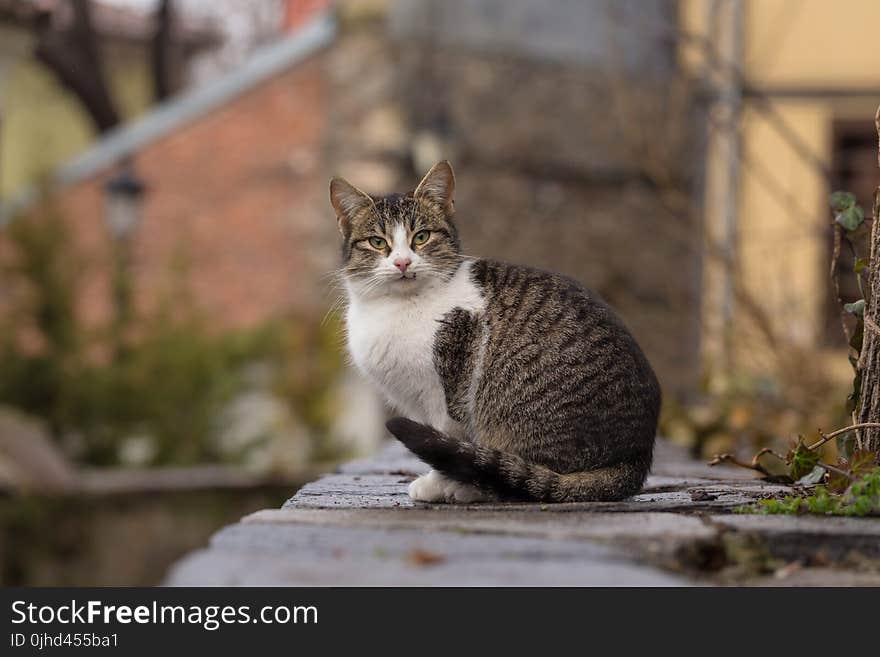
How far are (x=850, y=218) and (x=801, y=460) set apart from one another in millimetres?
557

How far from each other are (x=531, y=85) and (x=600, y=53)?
2.61 ft

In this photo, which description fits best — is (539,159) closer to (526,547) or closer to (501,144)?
(501,144)

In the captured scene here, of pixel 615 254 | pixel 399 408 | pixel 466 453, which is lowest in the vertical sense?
pixel 466 453

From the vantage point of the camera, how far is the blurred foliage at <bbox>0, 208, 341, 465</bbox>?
9984 mm

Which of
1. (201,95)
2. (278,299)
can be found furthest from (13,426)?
(201,95)

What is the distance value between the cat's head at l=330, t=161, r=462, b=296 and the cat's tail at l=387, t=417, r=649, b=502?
548mm

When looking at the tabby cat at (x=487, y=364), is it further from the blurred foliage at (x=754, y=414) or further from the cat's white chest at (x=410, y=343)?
the blurred foliage at (x=754, y=414)

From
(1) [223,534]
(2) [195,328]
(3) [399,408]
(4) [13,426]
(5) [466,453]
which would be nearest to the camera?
(1) [223,534]

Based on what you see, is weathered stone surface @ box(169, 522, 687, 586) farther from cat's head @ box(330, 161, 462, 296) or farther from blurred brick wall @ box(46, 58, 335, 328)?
blurred brick wall @ box(46, 58, 335, 328)

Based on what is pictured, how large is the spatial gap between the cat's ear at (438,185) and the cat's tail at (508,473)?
31.0 inches

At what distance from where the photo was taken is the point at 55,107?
21.3 m

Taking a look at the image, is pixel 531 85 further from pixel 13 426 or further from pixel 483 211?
pixel 13 426

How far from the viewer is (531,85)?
460 inches

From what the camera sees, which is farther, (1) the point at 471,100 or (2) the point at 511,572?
(1) the point at 471,100
